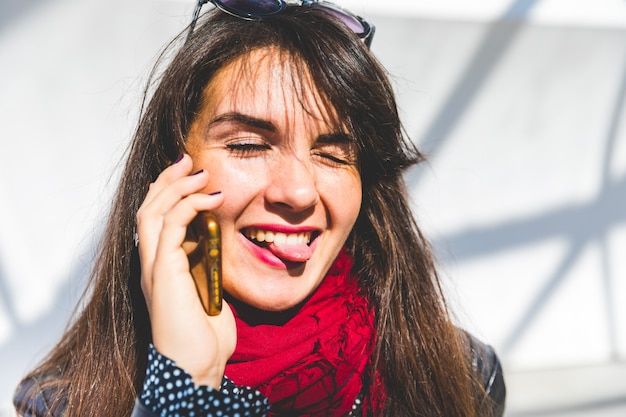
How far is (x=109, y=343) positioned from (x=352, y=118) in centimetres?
70

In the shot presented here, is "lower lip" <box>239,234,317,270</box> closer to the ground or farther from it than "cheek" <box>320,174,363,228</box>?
closer to the ground

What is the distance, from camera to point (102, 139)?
275cm

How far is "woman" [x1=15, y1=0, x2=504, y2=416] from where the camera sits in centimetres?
124

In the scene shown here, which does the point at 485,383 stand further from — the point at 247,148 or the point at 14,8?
the point at 14,8

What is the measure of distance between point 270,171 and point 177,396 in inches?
16.9

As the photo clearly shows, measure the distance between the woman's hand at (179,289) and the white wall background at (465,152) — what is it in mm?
1378

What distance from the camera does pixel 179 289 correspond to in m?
1.19

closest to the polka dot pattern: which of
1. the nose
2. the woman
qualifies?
the woman

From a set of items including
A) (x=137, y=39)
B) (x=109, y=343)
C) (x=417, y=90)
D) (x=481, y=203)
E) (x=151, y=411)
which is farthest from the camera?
(x=481, y=203)

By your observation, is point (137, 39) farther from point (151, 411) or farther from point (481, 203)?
point (151, 411)

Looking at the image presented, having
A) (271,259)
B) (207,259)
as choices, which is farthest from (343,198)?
(207,259)

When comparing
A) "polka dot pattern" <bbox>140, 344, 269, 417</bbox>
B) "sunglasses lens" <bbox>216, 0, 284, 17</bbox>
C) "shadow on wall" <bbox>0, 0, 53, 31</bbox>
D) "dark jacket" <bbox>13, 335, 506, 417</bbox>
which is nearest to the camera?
"polka dot pattern" <bbox>140, 344, 269, 417</bbox>

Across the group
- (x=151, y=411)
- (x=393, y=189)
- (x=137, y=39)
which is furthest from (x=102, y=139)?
(x=151, y=411)

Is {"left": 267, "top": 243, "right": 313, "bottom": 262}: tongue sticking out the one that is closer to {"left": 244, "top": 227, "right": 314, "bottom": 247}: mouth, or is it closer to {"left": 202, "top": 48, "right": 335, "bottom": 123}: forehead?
{"left": 244, "top": 227, "right": 314, "bottom": 247}: mouth
